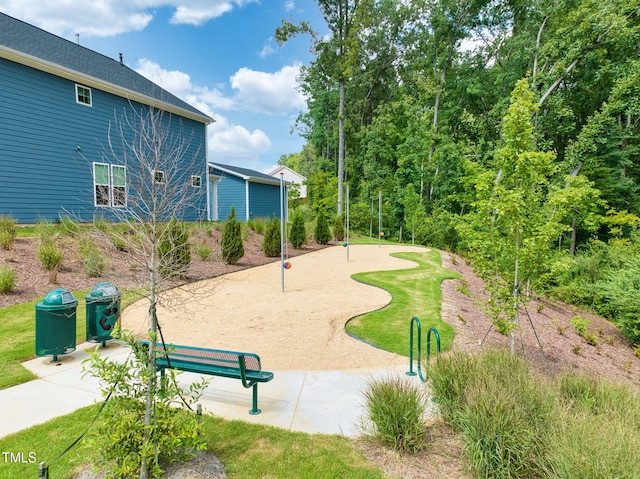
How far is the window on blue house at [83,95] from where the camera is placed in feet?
44.5

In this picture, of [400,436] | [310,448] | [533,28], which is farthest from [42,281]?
[533,28]

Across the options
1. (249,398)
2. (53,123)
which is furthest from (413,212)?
(249,398)

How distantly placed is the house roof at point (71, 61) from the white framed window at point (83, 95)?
221mm

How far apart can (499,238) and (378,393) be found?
366 centimetres

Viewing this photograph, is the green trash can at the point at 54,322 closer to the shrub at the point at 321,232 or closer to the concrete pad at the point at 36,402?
the concrete pad at the point at 36,402

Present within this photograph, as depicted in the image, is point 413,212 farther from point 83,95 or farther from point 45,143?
point 45,143

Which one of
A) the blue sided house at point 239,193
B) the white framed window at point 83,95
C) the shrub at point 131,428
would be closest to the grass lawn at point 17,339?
the shrub at point 131,428

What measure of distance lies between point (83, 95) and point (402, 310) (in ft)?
48.5

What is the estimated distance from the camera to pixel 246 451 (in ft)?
9.68

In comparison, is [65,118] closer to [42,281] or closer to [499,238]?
[42,281]

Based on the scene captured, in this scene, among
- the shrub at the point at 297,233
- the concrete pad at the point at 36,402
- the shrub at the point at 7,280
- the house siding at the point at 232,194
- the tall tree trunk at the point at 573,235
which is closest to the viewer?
the concrete pad at the point at 36,402

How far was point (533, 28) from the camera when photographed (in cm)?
2323

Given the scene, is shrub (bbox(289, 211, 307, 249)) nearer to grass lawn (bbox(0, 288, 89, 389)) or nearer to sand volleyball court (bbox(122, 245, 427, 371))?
sand volleyball court (bbox(122, 245, 427, 371))

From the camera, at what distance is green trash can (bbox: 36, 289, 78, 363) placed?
4.51 m
